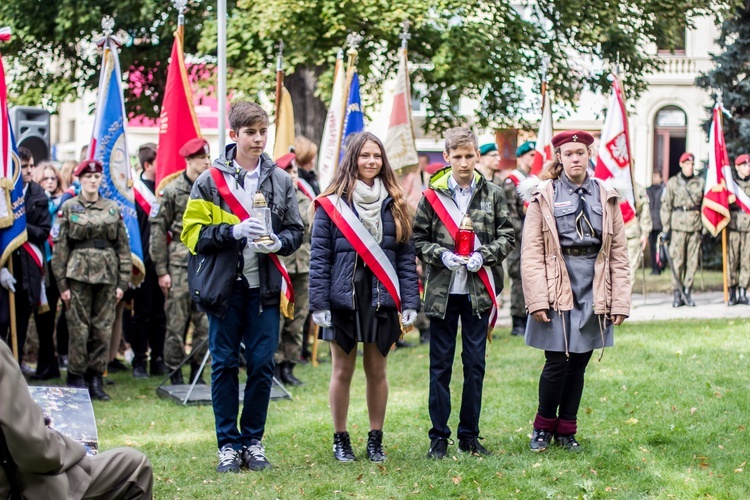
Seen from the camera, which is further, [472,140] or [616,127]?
[616,127]

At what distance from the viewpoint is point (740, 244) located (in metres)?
16.7

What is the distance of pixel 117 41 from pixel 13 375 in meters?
8.06

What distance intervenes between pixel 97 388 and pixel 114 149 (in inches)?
99.3

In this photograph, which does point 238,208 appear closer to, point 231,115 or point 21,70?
point 231,115

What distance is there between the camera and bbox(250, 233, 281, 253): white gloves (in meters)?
6.36

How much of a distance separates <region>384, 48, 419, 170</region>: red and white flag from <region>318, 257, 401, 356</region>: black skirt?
5950mm

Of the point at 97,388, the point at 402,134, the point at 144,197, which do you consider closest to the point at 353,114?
the point at 402,134

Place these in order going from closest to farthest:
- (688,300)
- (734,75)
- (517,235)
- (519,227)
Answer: (519,227) → (517,235) → (688,300) → (734,75)

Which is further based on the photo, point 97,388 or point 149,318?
point 149,318

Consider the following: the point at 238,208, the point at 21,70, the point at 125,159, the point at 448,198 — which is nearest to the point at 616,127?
the point at 125,159

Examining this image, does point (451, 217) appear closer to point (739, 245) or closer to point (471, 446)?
point (471, 446)

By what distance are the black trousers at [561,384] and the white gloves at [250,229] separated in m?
2.06

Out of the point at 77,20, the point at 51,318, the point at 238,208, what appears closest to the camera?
the point at 238,208

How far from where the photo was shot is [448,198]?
6977mm
